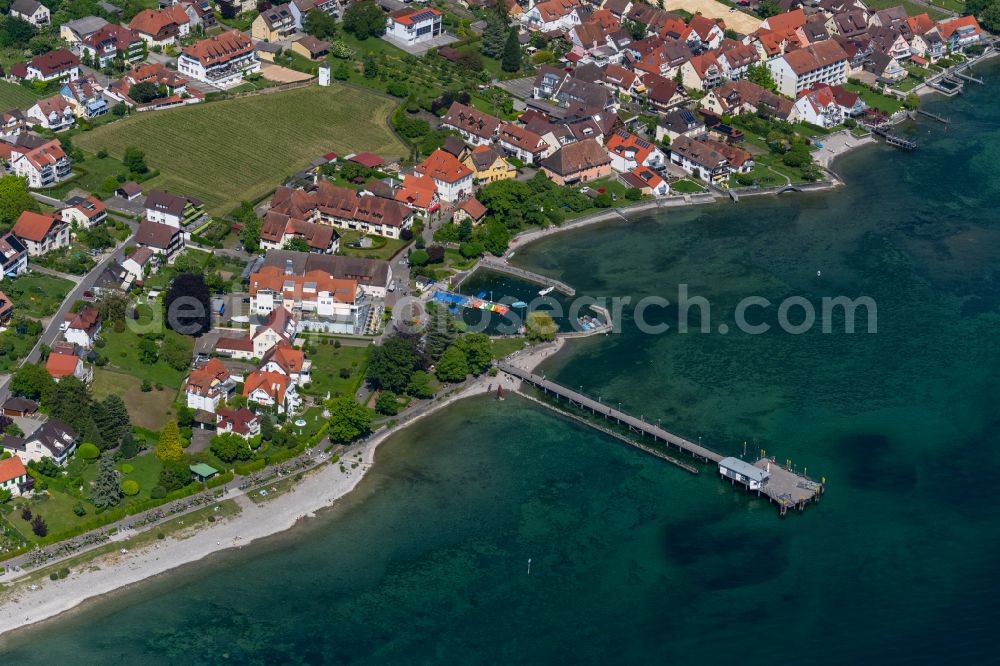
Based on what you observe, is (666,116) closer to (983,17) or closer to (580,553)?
(983,17)

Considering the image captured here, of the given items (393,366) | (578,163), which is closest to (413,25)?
(578,163)

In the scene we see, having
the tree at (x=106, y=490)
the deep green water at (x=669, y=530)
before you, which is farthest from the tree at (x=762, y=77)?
the tree at (x=106, y=490)

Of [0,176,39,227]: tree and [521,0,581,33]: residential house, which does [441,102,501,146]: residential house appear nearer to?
[521,0,581,33]: residential house

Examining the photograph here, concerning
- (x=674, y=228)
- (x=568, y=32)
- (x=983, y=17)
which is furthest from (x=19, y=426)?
(x=983, y=17)

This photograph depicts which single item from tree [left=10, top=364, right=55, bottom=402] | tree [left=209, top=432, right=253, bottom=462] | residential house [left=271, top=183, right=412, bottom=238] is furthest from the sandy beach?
residential house [left=271, top=183, right=412, bottom=238]

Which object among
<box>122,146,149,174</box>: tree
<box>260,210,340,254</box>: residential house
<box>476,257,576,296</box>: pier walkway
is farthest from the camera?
<box>122,146,149,174</box>: tree
